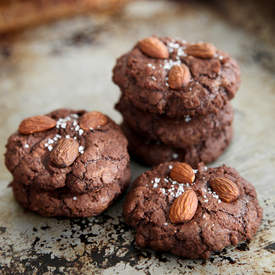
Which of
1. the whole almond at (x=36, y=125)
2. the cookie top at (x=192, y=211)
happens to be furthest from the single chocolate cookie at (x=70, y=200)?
the whole almond at (x=36, y=125)

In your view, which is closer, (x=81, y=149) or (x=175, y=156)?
(x=81, y=149)

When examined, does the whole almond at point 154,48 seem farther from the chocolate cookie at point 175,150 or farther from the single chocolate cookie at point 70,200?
the single chocolate cookie at point 70,200

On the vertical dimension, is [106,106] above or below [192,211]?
below

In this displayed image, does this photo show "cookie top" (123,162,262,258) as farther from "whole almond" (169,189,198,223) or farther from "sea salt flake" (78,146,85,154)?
"sea salt flake" (78,146,85,154)

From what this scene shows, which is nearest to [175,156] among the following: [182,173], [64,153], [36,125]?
[182,173]

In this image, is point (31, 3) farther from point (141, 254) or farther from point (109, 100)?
point (141, 254)

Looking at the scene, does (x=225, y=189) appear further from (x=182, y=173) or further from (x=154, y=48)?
(x=154, y=48)
